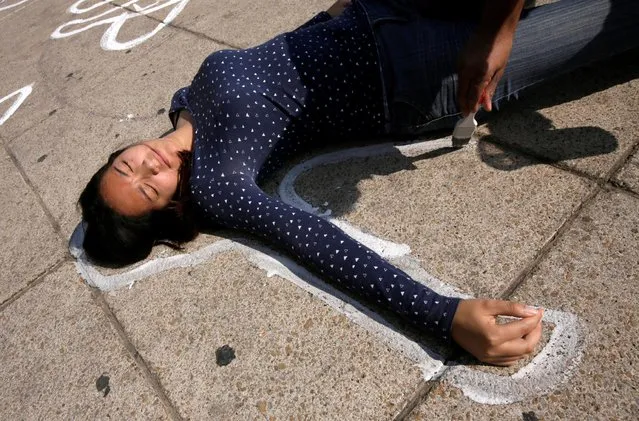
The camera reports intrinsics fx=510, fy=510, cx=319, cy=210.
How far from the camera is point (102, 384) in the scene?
1.85 metres

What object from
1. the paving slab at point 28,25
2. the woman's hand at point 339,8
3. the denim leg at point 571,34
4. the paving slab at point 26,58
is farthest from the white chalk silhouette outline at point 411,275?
the paving slab at point 28,25

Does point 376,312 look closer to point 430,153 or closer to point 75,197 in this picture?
point 430,153

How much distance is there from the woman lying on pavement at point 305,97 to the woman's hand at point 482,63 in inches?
18.0

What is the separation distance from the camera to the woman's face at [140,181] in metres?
2.21

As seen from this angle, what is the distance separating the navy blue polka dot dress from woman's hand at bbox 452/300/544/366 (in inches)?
20.6

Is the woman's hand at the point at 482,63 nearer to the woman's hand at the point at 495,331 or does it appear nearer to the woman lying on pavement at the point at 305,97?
the woman lying on pavement at the point at 305,97

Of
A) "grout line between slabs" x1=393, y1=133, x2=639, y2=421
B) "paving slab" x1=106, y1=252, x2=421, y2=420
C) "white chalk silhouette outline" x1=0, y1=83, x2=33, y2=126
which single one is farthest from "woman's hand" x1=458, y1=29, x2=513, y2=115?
"white chalk silhouette outline" x1=0, y1=83, x2=33, y2=126

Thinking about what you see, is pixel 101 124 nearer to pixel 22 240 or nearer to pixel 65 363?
pixel 22 240

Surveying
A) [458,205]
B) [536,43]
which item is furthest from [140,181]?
[536,43]

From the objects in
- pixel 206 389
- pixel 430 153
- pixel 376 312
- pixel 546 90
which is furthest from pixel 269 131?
pixel 546 90

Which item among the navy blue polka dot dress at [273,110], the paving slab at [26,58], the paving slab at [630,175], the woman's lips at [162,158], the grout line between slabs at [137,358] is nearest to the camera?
the grout line between slabs at [137,358]

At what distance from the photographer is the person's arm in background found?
1.46m

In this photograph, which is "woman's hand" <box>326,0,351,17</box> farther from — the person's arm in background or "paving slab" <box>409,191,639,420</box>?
"paving slab" <box>409,191,639,420</box>

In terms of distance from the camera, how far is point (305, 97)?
7.39ft
